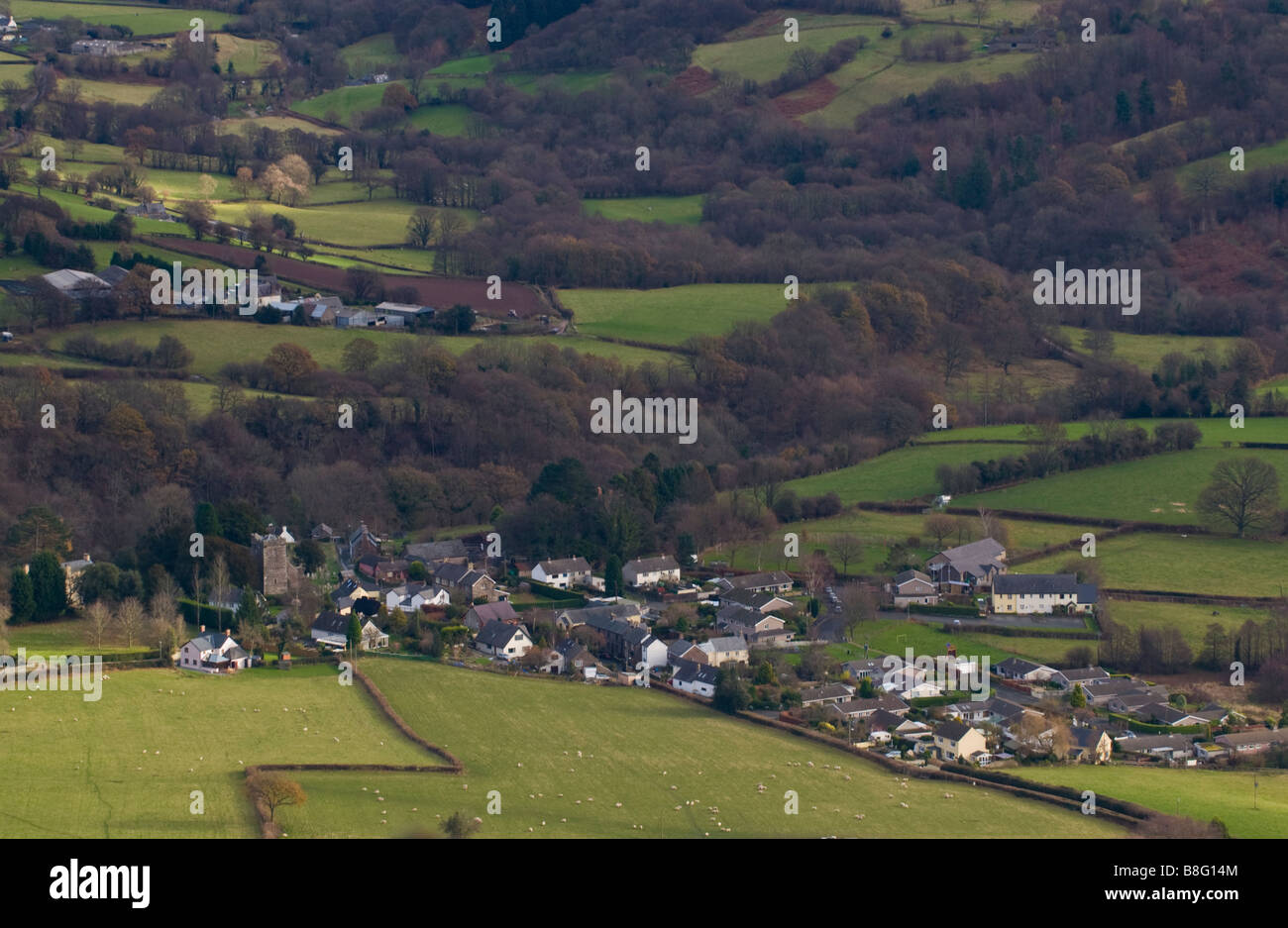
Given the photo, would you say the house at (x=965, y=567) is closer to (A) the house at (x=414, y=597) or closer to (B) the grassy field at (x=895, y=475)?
(B) the grassy field at (x=895, y=475)

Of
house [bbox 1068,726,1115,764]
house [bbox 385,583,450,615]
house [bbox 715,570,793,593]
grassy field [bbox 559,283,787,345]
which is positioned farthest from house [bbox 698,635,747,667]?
grassy field [bbox 559,283,787,345]

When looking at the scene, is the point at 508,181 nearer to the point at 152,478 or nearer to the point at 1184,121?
the point at 1184,121

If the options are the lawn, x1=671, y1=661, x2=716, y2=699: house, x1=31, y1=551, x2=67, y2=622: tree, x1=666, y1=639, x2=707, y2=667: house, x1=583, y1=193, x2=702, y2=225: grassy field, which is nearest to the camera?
the lawn

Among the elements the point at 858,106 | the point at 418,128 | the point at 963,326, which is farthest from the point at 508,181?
the point at 963,326

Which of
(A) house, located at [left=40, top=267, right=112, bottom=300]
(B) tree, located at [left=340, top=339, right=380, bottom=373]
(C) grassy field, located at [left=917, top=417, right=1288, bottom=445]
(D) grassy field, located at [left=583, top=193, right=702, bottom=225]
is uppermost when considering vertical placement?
(D) grassy field, located at [left=583, top=193, right=702, bottom=225]

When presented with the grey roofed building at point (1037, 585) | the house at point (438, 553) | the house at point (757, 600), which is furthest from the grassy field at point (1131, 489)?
the house at point (438, 553)

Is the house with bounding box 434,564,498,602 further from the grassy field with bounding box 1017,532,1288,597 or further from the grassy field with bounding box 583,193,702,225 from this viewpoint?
the grassy field with bounding box 583,193,702,225
